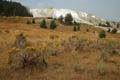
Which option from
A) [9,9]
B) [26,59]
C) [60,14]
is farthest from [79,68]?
[60,14]

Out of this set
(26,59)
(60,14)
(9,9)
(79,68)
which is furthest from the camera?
(60,14)

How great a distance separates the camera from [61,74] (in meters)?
14.0

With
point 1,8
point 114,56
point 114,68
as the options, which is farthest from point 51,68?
point 1,8

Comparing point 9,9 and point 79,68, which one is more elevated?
point 9,9

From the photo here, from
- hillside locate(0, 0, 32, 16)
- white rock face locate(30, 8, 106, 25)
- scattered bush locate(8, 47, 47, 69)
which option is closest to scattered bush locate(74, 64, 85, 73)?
scattered bush locate(8, 47, 47, 69)

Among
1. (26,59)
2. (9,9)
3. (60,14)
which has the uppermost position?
(9,9)

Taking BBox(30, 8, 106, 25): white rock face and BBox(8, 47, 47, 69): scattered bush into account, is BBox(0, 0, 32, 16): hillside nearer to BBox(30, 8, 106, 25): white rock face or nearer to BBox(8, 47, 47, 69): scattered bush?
BBox(30, 8, 106, 25): white rock face

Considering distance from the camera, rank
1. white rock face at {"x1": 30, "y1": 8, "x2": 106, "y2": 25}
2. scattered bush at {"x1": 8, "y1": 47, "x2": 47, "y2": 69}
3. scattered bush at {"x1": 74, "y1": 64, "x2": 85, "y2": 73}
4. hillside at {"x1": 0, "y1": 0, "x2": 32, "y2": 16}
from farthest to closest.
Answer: white rock face at {"x1": 30, "y1": 8, "x2": 106, "y2": 25} → hillside at {"x1": 0, "y1": 0, "x2": 32, "y2": 16} → scattered bush at {"x1": 8, "y1": 47, "x2": 47, "y2": 69} → scattered bush at {"x1": 74, "y1": 64, "x2": 85, "y2": 73}

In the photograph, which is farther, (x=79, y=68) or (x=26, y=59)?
(x=26, y=59)

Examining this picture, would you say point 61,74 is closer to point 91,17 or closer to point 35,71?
point 35,71

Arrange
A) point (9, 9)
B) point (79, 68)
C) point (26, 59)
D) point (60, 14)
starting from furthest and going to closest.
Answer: point (60, 14) → point (9, 9) → point (26, 59) → point (79, 68)

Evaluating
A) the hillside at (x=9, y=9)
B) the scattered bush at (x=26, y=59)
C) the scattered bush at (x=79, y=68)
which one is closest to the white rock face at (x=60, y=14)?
the hillside at (x=9, y=9)

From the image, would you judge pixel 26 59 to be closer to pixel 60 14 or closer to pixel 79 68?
pixel 79 68

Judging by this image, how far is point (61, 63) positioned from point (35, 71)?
244 cm
